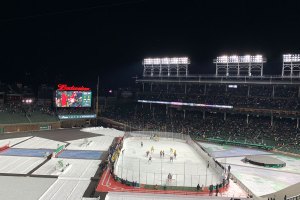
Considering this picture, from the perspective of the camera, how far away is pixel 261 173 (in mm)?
37719

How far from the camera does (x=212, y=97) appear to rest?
7219 centimetres

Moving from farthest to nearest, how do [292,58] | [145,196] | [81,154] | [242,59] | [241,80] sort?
[241,80] < [242,59] < [292,58] < [81,154] < [145,196]

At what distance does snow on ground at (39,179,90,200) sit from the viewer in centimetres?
2622

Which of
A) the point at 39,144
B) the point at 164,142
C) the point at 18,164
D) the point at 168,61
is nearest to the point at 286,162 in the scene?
the point at 164,142

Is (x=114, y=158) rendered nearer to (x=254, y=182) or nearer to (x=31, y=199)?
(x=31, y=199)

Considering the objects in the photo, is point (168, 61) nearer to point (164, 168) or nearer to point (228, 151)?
point (228, 151)

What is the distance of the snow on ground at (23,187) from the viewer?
26.1 metres

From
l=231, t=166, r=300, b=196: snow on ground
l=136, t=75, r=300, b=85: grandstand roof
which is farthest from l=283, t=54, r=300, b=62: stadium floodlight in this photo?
l=231, t=166, r=300, b=196: snow on ground

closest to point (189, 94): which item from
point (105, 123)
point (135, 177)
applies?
point (105, 123)

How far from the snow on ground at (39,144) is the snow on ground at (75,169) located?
974 cm

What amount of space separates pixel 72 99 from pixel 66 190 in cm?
4321

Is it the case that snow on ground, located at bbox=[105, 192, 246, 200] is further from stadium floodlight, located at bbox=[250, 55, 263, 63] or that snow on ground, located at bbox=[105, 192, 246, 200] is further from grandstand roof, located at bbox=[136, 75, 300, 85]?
stadium floodlight, located at bbox=[250, 55, 263, 63]

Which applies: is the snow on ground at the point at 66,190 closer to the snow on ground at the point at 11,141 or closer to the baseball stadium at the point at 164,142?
the baseball stadium at the point at 164,142

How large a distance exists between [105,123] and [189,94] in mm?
24761
